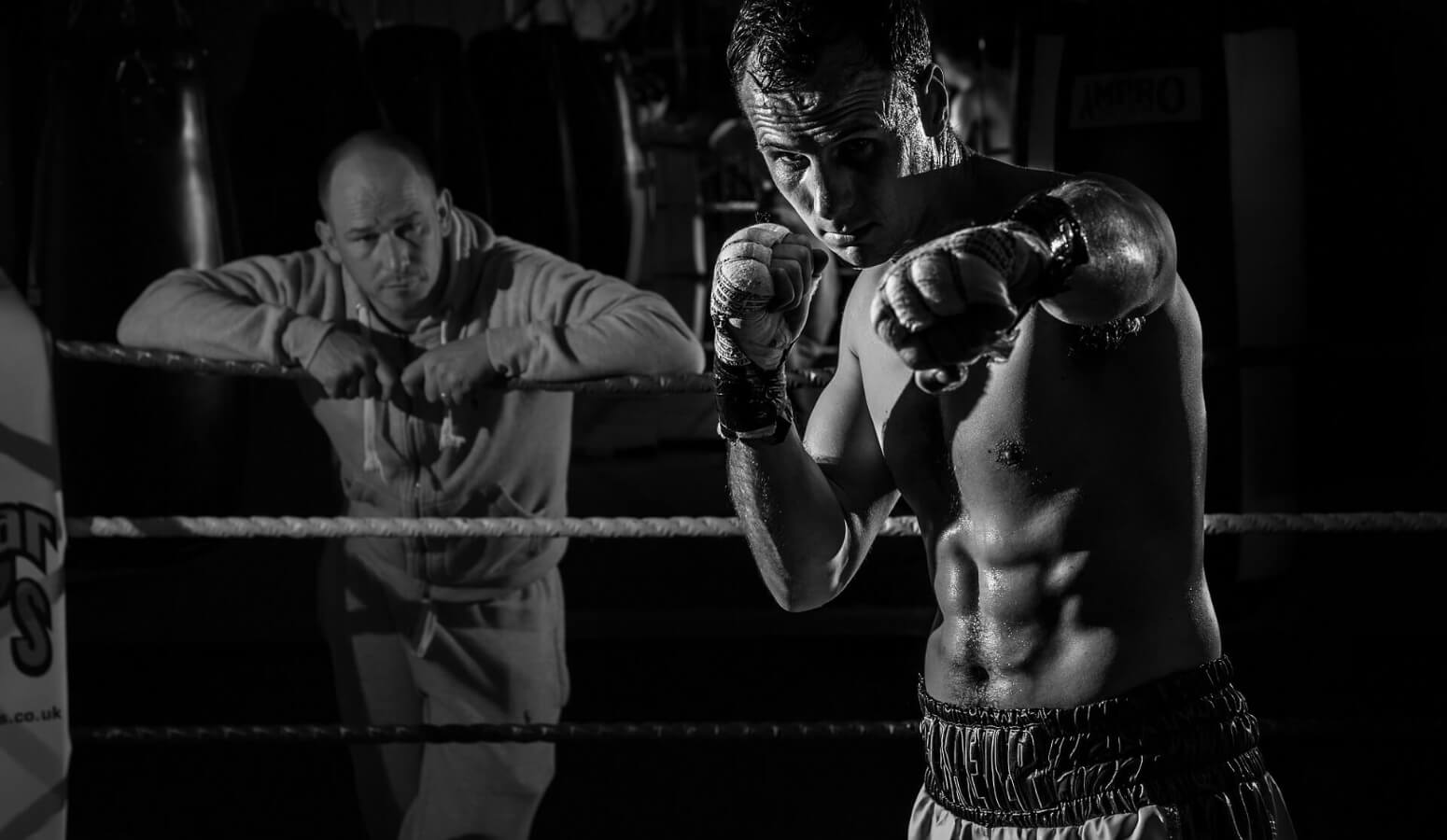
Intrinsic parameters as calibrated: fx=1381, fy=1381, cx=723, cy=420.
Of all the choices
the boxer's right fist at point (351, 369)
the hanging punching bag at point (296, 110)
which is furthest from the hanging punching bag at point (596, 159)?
the boxer's right fist at point (351, 369)

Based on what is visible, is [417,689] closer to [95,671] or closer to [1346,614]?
[95,671]

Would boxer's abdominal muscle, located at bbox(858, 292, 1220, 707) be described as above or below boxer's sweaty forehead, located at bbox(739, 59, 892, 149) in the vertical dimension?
below

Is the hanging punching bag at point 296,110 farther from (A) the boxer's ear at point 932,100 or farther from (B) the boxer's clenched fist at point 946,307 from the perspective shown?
(B) the boxer's clenched fist at point 946,307

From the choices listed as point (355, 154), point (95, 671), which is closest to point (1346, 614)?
point (355, 154)

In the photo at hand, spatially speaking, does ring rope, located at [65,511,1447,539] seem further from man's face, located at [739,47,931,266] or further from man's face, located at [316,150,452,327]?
man's face, located at [739,47,931,266]

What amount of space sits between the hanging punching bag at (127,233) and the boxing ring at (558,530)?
134 cm

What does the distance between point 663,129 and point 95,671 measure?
2.52 m

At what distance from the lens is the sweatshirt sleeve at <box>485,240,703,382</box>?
5.90 feet

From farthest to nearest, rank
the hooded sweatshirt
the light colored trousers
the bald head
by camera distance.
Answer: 1. the light colored trousers
2. the bald head
3. the hooded sweatshirt

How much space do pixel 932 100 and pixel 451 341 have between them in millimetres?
1213

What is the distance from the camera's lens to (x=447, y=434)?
207cm

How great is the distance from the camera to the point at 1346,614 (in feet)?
9.52

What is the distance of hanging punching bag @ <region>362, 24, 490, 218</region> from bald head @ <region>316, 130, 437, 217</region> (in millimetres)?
847

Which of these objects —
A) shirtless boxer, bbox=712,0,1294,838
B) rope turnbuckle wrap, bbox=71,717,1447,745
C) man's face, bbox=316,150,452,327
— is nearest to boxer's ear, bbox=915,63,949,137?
shirtless boxer, bbox=712,0,1294,838
